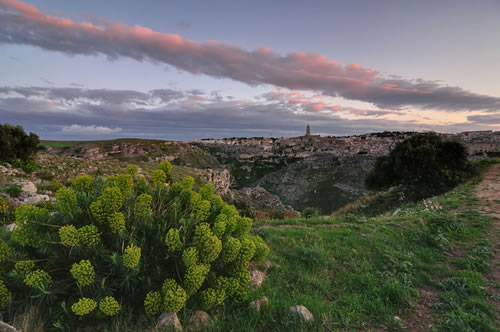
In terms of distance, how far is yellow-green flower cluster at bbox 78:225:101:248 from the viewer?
2776mm

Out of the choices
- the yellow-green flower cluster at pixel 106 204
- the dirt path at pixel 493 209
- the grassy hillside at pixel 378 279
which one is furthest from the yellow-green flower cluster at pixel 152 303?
the dirt path at pixel 493 209

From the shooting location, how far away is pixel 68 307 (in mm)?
2789

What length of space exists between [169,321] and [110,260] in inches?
41.3

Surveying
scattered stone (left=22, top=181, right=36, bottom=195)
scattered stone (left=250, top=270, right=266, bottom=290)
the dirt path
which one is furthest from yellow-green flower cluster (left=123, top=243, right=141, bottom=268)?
scattered stone (left=22, top=181, right=36, bottom=195)

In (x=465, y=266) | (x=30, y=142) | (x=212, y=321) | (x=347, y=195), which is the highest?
(x=30, y=142)

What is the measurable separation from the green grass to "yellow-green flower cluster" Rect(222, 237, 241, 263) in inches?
27.4

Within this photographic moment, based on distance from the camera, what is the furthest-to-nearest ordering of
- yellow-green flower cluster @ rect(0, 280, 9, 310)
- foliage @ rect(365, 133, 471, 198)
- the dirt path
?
foliage @ rect(365, 133, 471, 198), the dirt path, yellow-green flower cluster @ rect(0, 280, 9, 310)

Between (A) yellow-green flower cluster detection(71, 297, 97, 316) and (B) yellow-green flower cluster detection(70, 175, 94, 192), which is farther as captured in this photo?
(B) yellow-green flower cluster detection(70, 175, 94, 192)

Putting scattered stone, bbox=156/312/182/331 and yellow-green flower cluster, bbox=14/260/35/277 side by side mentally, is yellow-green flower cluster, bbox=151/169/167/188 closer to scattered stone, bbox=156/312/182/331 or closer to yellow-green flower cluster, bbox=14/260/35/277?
yellow-green flower cluster, bbox=14/260/35/277

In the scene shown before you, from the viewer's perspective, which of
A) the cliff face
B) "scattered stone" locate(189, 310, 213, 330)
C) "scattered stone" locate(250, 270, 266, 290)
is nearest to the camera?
"scattered stone" locate(189, 310, 213, 330)

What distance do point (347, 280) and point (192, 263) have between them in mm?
3992

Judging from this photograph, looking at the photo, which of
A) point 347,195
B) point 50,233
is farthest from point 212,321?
point 347,195

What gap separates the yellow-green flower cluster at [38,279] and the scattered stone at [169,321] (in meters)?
1.36

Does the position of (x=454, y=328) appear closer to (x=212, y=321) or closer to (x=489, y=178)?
(x=212, y=321)
